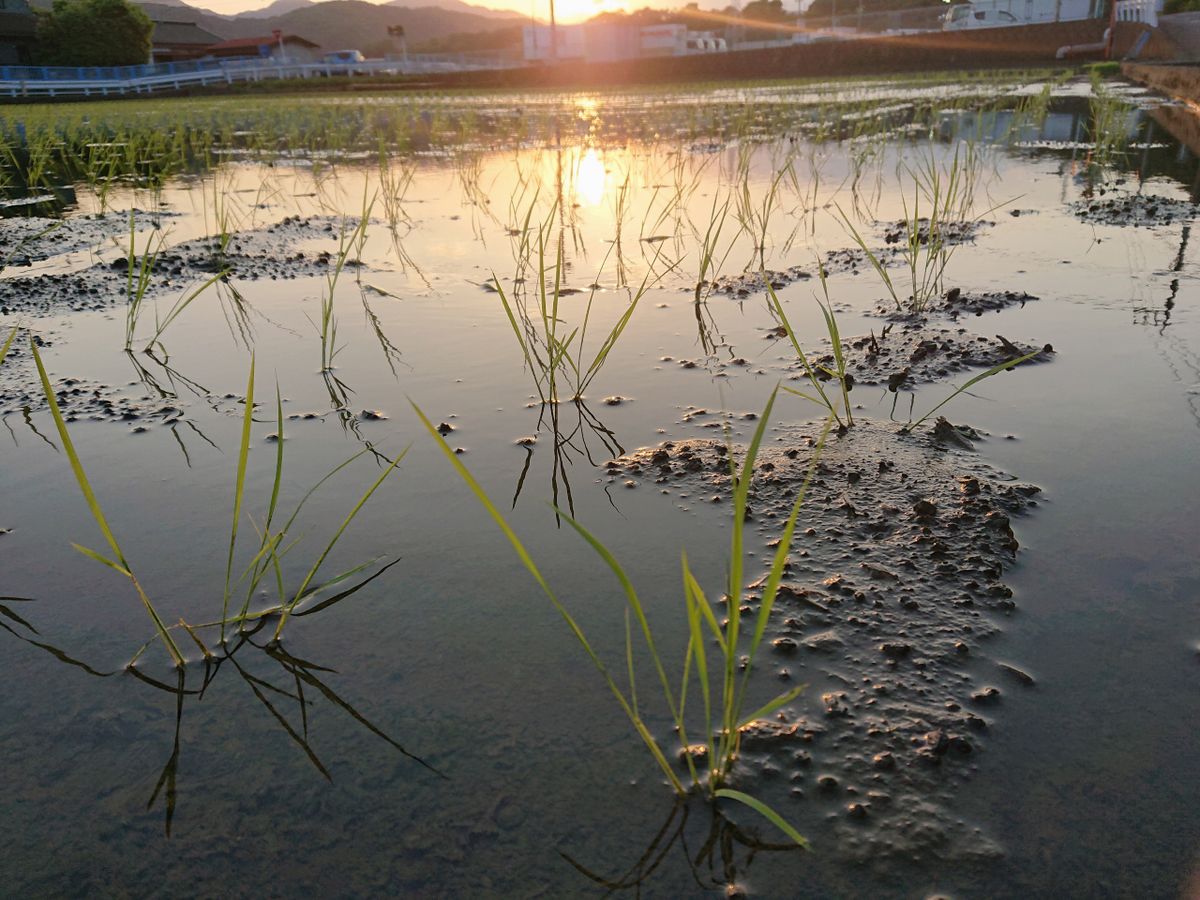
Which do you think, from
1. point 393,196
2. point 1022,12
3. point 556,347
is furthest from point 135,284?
point 1022,12

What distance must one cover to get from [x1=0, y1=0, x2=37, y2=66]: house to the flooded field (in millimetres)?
39482

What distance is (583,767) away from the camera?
1090 mm

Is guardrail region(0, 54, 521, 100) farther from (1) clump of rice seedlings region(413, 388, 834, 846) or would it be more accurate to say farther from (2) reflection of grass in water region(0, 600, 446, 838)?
(1) clump of rice seedlings region(413, 388, 834, 846)

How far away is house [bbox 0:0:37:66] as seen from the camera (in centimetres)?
3297

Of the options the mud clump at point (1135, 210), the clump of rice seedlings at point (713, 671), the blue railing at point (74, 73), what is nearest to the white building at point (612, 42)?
the blue railing at point (74, 73)

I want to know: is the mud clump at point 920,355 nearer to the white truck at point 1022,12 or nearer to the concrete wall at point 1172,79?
the concrete wall at point 1172,79

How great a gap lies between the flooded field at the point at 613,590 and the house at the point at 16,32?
3948 cm

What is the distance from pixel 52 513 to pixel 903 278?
3035 millimetres

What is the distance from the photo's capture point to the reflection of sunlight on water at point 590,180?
5.54 metres

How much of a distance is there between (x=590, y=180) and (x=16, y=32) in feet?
126

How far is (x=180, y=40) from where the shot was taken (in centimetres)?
5128

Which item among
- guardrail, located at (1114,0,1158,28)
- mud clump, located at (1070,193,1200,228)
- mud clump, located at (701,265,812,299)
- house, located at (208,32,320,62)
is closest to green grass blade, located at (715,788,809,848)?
mud clump, located at (701,265,812,299)

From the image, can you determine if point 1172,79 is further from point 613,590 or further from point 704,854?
point 704,854

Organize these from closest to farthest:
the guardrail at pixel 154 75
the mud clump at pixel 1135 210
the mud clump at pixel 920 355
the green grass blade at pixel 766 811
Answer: the green grass blade at pixel 766 811
the mud clump at pixel 920 355
the mud clump at pixel 1135 210
the guardrail at pixel 154 75
